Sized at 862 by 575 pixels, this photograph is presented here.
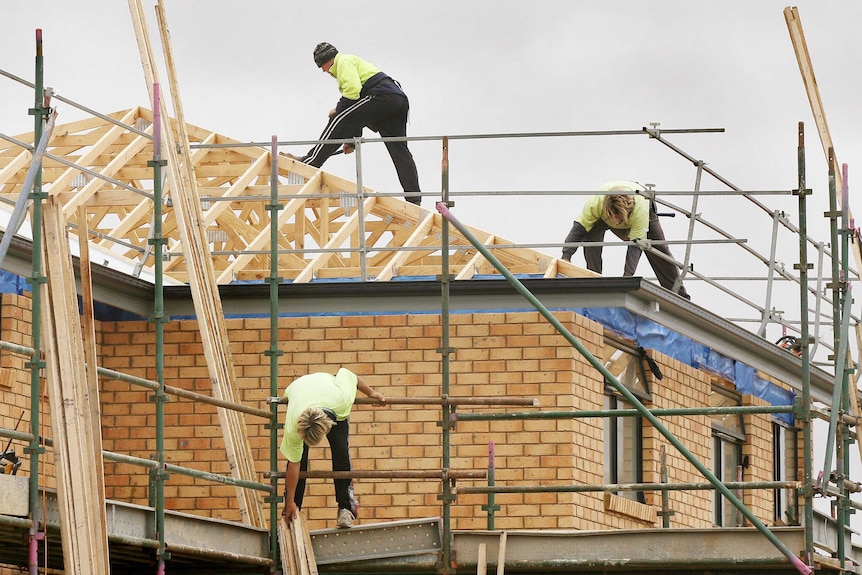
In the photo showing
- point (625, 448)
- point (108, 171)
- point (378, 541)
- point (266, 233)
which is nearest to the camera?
point (378, 541)

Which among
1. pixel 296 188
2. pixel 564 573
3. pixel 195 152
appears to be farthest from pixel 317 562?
pixel 195 152

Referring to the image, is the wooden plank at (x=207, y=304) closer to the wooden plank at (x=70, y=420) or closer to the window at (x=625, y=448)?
the wooden plank at (x=70, y=420)

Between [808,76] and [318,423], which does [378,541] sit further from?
[808,76]

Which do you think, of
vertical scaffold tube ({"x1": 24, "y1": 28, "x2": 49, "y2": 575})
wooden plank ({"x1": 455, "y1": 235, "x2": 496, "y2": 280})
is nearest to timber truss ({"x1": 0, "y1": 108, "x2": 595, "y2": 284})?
wooden plank ({"x1": 455, "y1": 235, "x2": 496, "y2": 280})

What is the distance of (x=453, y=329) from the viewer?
48.6 ft

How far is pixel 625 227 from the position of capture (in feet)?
54.3

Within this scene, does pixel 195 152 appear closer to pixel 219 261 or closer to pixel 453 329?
pixel 219 261

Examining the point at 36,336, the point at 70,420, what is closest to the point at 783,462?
the point at 70,420

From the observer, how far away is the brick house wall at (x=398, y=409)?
14430 mm

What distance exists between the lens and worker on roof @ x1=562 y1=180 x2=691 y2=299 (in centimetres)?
1620

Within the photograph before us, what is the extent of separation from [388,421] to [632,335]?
2.27 metres

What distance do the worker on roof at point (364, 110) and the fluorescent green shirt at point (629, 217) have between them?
170 cm

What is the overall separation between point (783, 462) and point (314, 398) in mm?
8155

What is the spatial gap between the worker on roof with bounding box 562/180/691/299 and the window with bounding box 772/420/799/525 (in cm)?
326
